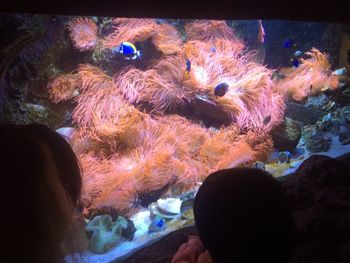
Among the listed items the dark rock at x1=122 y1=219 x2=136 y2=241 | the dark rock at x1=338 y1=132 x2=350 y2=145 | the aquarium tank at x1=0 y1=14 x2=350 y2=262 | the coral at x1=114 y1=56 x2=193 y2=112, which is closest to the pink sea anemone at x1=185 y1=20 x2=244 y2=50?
the aquarium tank at x1=0 y1=14 x2=350 y2=262

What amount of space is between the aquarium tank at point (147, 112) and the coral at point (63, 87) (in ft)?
0.05

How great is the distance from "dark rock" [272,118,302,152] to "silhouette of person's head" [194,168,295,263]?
417 centimetres

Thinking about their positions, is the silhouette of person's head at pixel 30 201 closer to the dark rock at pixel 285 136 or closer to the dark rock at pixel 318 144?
the dark rock at pixel 285 136

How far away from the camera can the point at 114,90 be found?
4.71 metres

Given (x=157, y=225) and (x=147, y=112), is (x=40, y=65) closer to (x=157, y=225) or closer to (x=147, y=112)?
(x=147, y=112)

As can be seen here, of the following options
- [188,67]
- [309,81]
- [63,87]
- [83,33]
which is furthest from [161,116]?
[309,81]

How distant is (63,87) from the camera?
14.7 feet

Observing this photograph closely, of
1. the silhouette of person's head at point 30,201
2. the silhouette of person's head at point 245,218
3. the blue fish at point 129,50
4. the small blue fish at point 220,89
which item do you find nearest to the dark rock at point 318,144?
the small blue fish at point 220,89

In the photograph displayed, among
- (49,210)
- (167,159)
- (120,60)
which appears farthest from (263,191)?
(120,60)

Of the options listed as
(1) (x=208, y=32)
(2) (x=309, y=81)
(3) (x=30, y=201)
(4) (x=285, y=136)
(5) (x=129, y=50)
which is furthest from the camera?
(2) (x=309, y=81)

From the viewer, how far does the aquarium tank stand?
379cm

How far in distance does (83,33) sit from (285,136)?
3.83 m

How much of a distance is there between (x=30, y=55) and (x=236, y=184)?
12.6 ft

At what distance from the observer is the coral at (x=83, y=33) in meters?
4.58
